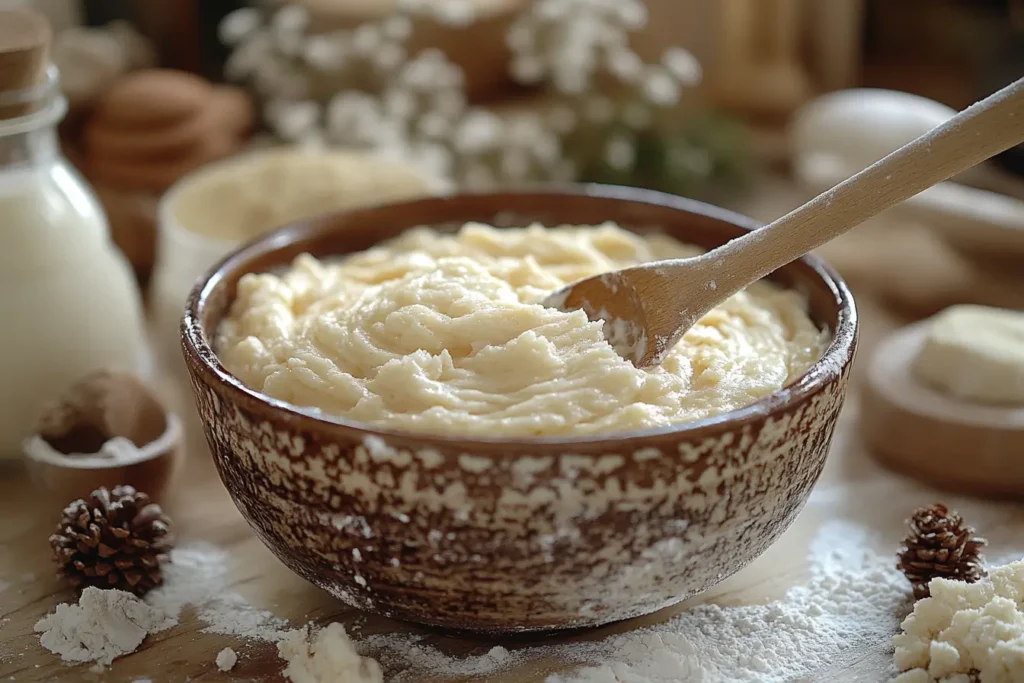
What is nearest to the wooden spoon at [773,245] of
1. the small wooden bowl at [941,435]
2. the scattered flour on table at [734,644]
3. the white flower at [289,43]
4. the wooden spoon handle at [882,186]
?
the wooden spoon handle at [882,186]

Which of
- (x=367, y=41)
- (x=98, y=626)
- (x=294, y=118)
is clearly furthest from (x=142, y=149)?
(x=98, y=626)

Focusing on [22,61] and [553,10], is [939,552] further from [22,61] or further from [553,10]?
[553,10]

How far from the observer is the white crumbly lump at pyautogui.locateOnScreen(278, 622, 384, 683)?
1.21 meters

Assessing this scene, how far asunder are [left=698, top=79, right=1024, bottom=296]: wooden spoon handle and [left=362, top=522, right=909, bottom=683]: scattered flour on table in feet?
1.27

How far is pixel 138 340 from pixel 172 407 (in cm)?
13

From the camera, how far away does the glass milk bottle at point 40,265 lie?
1636 millimetres

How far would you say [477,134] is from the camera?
2.47 metres

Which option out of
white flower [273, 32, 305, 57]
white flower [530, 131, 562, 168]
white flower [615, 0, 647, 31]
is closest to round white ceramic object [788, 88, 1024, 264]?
white flower [615, 0, 647, 31]

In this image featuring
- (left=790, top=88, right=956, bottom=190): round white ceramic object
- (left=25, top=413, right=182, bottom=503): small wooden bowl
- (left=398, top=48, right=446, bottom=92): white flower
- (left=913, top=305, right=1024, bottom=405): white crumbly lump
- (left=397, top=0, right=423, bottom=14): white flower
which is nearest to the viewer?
(left=25, top=413, right=182, bottom=503): small wooden bowl

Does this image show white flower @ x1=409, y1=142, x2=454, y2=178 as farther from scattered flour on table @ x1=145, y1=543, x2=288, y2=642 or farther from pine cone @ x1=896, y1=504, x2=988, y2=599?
pine cone @ x1=896, y1=504, x2=988, y2=599

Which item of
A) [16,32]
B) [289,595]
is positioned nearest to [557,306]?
[289,595]

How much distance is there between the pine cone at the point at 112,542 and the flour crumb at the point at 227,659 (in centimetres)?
17

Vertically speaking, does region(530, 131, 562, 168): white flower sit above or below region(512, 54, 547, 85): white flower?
Result: below

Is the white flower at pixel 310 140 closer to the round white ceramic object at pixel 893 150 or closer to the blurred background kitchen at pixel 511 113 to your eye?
the blurred background kitchen at pixel 511 113
